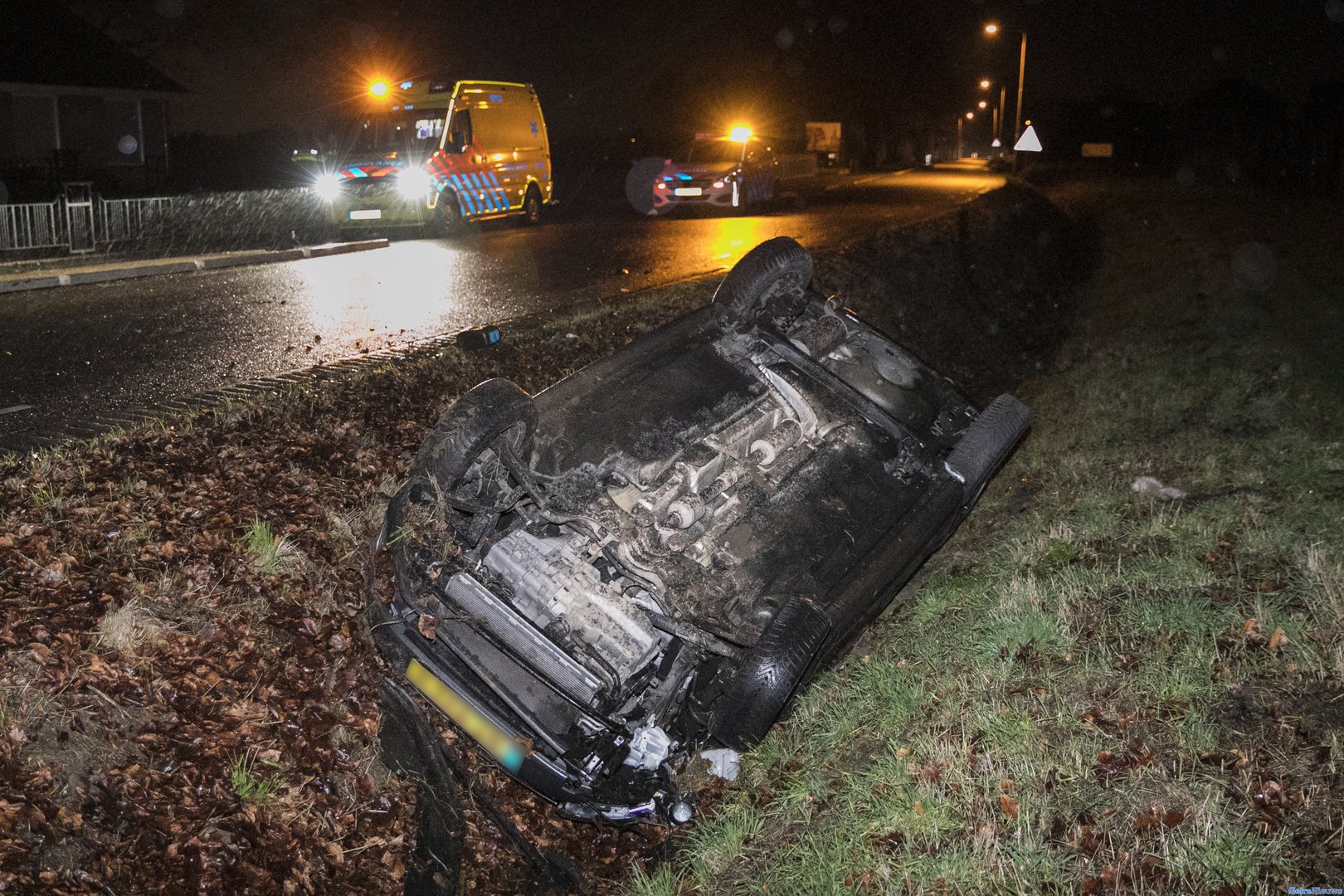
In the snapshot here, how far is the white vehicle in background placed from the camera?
69.6ft

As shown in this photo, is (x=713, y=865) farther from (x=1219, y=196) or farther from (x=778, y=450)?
(x=1219, y=196)

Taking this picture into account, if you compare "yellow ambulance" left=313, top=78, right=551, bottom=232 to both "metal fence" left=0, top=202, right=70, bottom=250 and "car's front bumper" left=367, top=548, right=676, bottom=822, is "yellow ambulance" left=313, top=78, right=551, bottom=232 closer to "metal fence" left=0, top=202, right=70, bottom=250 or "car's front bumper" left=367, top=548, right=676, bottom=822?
"metal fence" left=0, top=202, right=70, bottom=250

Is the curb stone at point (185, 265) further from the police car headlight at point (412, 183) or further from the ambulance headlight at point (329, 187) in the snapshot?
the police car headlight at point (412, 183)

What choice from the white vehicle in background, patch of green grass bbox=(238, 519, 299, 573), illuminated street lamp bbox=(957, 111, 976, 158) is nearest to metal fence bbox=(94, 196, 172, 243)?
the white vehicle in background

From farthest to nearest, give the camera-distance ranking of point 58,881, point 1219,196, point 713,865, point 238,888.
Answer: point 1219,196, point 713,865, point 238,888, point 58,881

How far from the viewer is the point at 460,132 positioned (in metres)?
16.9

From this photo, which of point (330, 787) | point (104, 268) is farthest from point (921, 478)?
point (104, 268)

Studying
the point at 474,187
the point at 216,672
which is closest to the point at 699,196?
the point at 474,187

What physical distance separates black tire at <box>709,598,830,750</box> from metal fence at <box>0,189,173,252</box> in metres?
14.2

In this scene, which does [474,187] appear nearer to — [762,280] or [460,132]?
[460,132]

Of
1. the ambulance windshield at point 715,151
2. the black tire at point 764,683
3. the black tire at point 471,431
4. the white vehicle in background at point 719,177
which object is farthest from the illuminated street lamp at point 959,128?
the black tire at point 764,683

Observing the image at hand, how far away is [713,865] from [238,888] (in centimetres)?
186

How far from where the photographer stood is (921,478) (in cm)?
506

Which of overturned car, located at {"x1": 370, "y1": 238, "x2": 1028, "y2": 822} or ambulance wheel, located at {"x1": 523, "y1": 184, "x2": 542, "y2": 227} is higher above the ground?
ambulance wheel, located at {"x1": 523, "y1": 184, "x2": 542, "y2": 227}
